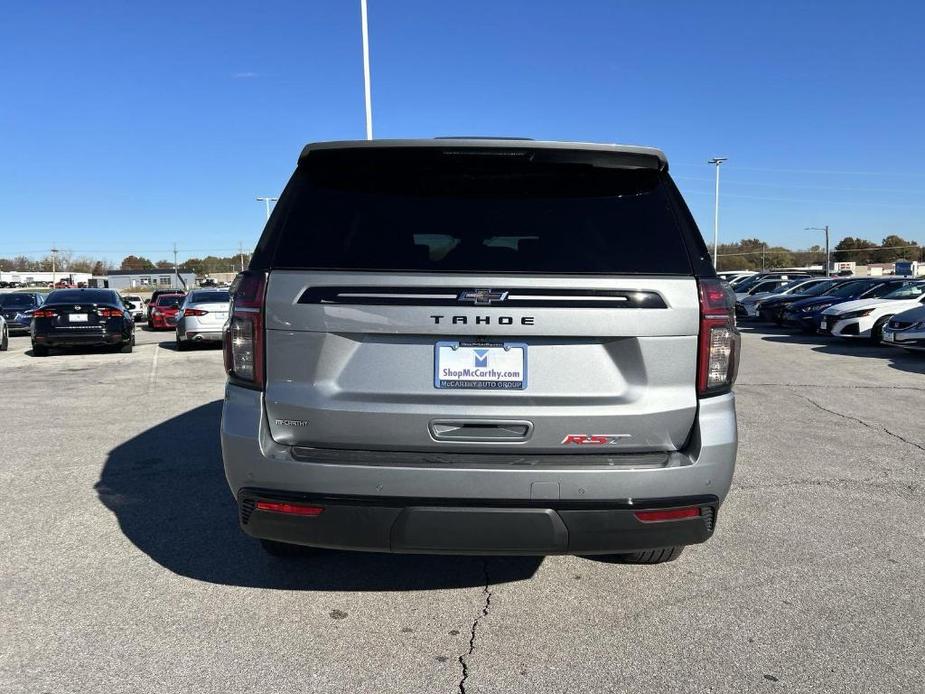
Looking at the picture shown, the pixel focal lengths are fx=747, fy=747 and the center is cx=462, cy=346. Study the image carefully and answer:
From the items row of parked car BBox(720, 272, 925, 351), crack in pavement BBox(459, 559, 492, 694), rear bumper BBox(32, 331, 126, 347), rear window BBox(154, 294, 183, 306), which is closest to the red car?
rear window BBox(154, 294, 183, 306)

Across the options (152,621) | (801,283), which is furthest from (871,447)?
(801,283)

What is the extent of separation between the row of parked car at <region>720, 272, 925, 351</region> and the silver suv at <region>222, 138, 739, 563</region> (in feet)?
42.7

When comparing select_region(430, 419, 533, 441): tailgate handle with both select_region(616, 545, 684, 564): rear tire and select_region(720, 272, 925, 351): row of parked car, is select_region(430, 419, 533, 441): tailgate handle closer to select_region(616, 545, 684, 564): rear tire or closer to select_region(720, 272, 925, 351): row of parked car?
select_region(616, 545, 684, 564): rear tire

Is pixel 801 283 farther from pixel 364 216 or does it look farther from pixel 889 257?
pixel 889 257

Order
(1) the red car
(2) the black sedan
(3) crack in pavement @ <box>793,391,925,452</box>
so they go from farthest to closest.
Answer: (1) the red car
(2) the black sedan
(3) crack in pavement @ <box>793,391,925,452</box>

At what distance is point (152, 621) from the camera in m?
3.29

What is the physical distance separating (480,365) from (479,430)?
0.25 meters

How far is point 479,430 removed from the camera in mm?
2902

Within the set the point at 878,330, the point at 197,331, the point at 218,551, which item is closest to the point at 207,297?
the point at 197,331

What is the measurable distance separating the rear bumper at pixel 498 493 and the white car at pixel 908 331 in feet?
42.6

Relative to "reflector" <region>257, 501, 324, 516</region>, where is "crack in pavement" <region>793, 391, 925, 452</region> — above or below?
below

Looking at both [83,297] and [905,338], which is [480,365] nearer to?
[905,338]

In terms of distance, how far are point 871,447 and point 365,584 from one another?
16.7 ft

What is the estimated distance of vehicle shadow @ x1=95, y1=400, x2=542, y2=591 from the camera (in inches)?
146
